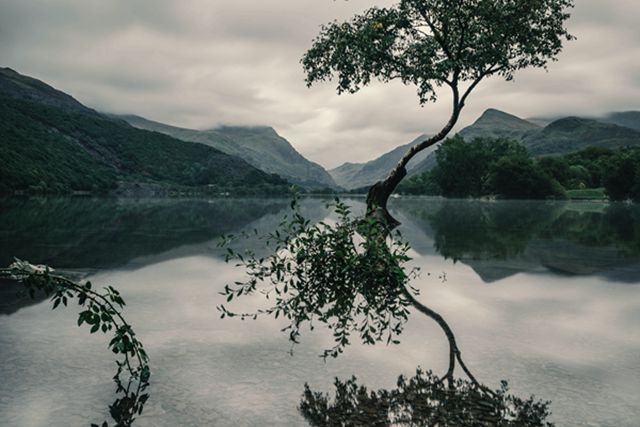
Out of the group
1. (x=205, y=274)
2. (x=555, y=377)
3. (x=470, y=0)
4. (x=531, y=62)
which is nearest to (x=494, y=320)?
(x=555, y=377)

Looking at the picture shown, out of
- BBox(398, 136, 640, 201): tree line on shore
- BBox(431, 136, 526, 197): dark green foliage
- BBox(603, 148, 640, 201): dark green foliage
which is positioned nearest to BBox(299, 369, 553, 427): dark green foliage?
BBox(603, 148, 640, 201): dark green foliage

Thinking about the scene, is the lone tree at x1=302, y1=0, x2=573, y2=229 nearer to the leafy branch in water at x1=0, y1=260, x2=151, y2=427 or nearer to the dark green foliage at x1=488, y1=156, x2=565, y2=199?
Result: the leafy branch in water at x1=0, y1=260, x2=151, y2=427

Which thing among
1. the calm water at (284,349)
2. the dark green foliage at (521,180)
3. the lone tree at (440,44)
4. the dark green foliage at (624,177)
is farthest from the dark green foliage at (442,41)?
the dark green foliage at (521,180)

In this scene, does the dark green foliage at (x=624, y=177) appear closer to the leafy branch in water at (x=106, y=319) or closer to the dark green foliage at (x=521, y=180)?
the dark green foliage at (x=521, y=180)

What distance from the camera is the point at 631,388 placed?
293 inches

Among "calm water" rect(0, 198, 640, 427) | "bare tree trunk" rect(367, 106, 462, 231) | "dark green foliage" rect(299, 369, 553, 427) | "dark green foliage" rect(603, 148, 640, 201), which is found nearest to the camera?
"dark green foliage" rect(299, 369, 553, 427)

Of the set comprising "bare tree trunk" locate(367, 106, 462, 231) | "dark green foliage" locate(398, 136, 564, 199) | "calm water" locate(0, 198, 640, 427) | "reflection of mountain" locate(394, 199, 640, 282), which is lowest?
"calm water" locate(0, 198, 640, 427)

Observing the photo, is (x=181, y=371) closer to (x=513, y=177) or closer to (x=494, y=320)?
(x=494, y=320)

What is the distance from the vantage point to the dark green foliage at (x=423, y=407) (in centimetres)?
616

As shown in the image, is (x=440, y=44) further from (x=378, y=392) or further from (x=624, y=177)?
(x=624, y=177)

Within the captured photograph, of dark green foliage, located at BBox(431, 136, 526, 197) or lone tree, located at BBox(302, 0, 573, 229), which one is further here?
dark green foliage, located at BBox(431, 136, 526, 197)

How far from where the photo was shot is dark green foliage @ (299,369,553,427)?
20.2 feet

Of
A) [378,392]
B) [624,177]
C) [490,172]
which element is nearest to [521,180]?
[490,172]

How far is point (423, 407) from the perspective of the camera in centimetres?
656
